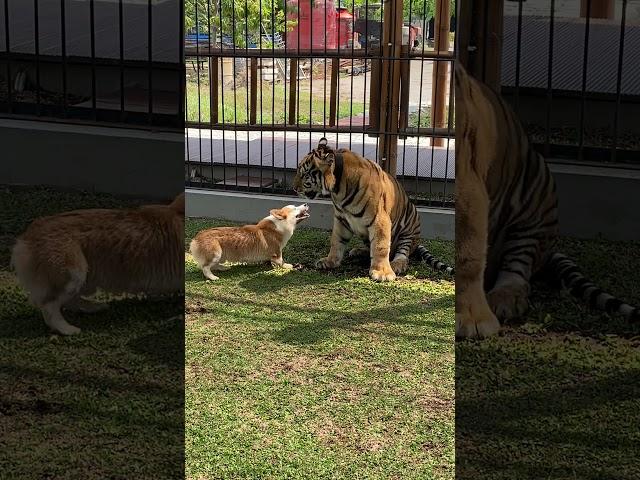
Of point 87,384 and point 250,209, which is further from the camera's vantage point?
point 250,209

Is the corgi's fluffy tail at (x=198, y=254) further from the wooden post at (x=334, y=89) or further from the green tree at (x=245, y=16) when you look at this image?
the green tree at (x=245, y=16)

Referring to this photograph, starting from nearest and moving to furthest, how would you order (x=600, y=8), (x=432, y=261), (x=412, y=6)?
1. (x=600, y=8)
2. (x=432, y=261)
3. (x=412, y=6)

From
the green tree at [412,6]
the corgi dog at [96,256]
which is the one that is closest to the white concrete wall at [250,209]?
the green tree at [412,6]

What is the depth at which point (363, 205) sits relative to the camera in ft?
13.7

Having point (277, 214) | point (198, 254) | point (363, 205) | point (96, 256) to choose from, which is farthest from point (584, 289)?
point (363, 205)

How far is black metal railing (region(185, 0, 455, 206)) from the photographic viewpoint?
4332mm

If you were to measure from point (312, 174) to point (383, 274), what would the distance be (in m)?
0.63

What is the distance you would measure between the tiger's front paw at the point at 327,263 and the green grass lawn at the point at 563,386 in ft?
10.2

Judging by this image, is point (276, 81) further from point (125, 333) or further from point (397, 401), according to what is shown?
point (125, 333)

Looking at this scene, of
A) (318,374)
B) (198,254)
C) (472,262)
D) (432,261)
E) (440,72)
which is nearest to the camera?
(472,262)

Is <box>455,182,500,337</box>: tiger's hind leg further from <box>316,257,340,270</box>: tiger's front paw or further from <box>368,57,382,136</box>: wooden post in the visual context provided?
<box>368,57,382,136</box>: wooden post

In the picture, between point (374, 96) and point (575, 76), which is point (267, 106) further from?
point (575, 76)

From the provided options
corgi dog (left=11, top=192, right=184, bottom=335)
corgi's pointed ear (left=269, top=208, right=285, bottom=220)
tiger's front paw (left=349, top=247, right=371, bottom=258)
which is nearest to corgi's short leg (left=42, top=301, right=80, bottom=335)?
corgi dog (left=11, top=192, right=184, bottom=335)

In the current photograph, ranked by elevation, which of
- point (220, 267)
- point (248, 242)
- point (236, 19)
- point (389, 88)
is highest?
point (236, 19)
